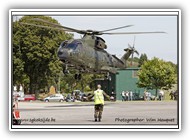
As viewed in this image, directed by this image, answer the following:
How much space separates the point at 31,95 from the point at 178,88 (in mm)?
5071

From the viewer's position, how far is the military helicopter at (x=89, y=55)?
19.0 metres

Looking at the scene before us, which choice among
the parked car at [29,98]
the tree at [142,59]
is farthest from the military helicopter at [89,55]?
the parked car at [29,98]

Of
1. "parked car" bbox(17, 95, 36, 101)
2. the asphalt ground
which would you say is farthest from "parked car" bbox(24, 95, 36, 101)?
the asphalt ground

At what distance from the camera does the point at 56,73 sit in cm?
1984

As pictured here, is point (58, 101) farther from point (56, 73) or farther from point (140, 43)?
point (140, 43)

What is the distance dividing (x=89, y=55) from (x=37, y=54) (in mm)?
2935

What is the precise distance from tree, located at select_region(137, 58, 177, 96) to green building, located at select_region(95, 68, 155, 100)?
23 cm

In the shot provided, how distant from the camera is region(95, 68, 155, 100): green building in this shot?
19.2m

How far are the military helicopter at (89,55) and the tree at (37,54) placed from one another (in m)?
0.43

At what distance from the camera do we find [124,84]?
64.2ft

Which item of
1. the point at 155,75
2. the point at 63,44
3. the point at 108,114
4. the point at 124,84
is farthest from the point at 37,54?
the point at 155,75

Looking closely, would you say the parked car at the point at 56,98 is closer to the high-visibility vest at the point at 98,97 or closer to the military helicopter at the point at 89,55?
the military helicopter at the point at 89,55

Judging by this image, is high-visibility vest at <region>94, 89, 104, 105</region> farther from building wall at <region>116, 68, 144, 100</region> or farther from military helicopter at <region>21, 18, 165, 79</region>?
building wall at <region>116, 68, 144, 100</region>
